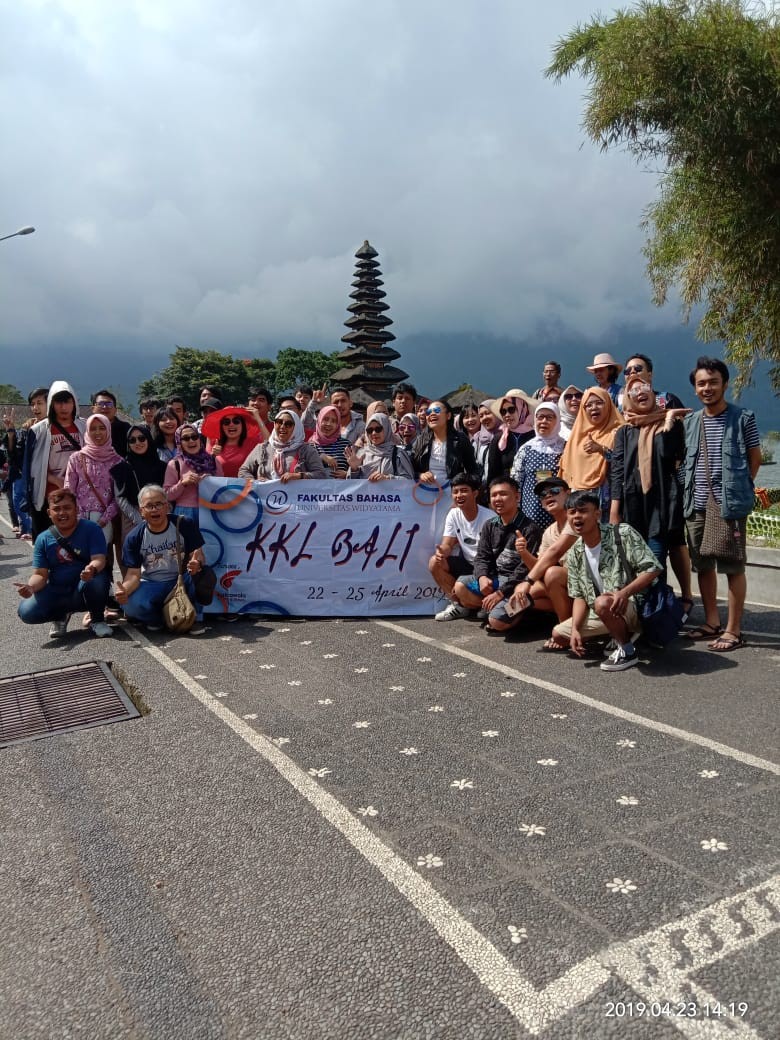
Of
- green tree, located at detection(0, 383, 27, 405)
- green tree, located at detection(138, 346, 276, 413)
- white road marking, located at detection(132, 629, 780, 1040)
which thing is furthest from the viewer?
green tree, located at detection(0, 383, 27, 405)

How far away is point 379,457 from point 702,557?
3.06 m

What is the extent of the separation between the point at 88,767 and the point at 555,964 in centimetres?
251

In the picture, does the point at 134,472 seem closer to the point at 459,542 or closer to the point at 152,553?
the point at 152,553

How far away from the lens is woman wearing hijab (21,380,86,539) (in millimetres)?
7164

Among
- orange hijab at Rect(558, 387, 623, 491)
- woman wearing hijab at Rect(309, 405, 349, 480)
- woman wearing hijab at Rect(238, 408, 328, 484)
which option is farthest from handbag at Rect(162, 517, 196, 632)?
orange hijab at Rect(558, 387, 623, 491)

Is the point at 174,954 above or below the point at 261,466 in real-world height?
below

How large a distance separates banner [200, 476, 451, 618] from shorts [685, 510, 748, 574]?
2222 mm

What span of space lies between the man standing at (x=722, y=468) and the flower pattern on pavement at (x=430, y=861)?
3481 millimetres

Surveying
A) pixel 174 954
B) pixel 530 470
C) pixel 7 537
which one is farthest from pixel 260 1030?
pixel 7 537

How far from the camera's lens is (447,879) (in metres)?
2.71

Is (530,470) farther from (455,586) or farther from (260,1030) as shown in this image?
(260,1030)

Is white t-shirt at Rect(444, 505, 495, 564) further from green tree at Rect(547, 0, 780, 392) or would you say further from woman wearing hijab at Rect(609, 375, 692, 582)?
green tree at Rect(547, 0, 780, 392)

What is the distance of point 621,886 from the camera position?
2.61m

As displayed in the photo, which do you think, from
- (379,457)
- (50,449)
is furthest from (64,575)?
(379,457)
